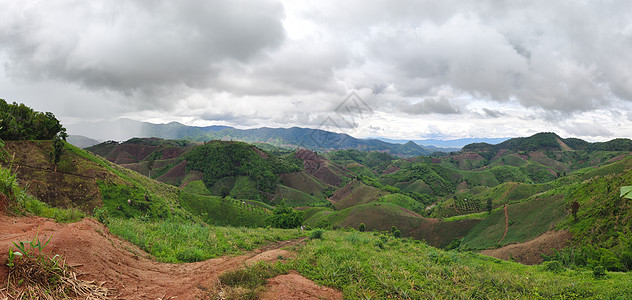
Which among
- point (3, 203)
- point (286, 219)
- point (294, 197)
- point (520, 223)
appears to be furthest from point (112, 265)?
point (294, 197)

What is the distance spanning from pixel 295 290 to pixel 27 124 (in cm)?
5271

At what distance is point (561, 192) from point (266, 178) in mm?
121410

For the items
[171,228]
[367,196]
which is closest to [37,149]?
[171,228]

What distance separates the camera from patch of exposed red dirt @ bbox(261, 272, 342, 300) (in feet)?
25.1

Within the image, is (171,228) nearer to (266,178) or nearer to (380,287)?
(380,287)

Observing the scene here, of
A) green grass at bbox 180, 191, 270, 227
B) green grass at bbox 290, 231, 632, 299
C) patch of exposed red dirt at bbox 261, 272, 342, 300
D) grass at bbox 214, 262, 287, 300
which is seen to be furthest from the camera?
green grass at bbox 180, 191, 270, 227

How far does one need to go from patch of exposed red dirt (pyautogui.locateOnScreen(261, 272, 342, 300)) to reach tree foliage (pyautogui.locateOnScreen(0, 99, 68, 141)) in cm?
4632

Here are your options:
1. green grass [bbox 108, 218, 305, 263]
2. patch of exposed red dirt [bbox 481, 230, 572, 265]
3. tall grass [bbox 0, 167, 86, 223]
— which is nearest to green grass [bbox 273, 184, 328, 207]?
patch of exposed red dirt [bbox 481, 230, 572, 265]

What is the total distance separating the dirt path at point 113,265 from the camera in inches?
251

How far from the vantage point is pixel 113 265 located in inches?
287

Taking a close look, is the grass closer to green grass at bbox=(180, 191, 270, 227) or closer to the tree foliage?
the tree foliage

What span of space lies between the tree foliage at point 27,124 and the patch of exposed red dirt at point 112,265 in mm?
40857

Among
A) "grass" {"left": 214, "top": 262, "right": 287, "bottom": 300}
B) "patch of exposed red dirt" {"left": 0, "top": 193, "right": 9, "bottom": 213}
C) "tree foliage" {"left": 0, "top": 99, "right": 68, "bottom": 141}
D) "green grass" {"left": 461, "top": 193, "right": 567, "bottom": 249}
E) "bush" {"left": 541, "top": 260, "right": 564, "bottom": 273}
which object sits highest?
"tree foliage" {"left": 0, "top": 99, "right": 68, "bottom": 141}

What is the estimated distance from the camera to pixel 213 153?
505ft
